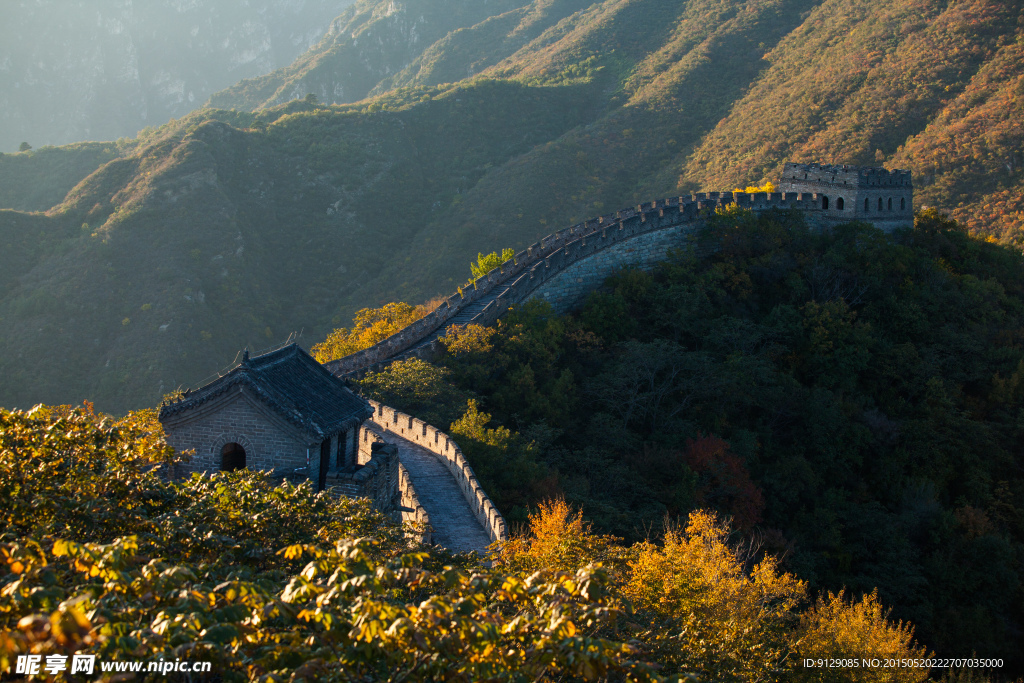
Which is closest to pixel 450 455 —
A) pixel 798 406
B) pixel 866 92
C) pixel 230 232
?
pixel 798 406

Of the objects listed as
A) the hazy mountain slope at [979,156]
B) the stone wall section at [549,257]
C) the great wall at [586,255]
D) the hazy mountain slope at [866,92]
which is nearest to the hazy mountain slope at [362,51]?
the hazy mountain slope at [866,92]

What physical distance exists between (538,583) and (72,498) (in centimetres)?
484

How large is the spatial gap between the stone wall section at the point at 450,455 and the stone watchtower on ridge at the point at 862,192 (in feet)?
85.9

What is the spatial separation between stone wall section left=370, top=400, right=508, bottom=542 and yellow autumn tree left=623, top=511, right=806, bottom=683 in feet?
11.7

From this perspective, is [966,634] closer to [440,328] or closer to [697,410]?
[697,410]

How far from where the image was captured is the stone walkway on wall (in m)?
15.7

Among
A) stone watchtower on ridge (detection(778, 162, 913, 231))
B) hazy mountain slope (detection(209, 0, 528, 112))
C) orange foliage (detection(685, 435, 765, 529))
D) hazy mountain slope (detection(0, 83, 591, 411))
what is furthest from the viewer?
hazy mountain slope (detection(209, 0, 528, 112))

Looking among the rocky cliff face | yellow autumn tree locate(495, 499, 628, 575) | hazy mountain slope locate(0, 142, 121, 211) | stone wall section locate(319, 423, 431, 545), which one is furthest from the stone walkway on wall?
the rocky cliff face

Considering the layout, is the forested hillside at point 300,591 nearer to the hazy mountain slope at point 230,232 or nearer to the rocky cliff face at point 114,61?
the hazy mountain slope at point 230,232

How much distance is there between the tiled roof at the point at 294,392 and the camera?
12.2 m

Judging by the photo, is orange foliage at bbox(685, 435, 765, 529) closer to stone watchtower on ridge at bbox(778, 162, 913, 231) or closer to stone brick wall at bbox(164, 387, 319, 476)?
stone brick wall at bbox(164, 387, 319, 476)

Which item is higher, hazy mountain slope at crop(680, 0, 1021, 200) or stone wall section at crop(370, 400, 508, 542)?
hazy mountain slope at crop(680, 0, 1021, 200)

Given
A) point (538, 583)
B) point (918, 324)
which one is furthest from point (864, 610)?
point (918, 324)

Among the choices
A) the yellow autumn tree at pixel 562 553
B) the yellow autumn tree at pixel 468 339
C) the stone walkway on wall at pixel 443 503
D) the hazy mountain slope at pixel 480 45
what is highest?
the hazy mountain slope at pixel 480 45
